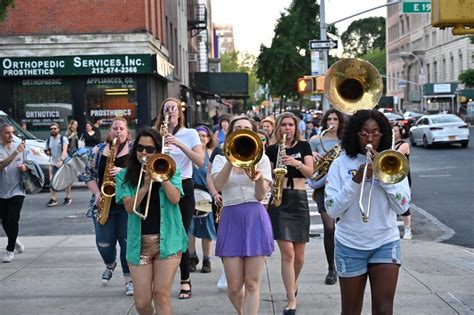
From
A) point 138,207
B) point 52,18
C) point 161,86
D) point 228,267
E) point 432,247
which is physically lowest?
point 432,247

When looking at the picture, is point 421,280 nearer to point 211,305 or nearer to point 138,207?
point 211,305

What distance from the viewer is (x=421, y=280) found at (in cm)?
696

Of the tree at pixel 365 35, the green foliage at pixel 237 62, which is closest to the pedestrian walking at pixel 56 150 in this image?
the green foliage at pixel 237 62

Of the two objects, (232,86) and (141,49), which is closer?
(141,49)

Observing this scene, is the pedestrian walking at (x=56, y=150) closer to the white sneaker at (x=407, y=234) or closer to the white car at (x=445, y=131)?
the white sneaker at (x=407, y=234)

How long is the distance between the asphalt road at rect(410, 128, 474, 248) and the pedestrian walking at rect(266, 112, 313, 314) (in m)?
4.26

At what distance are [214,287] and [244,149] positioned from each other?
244 centimetres

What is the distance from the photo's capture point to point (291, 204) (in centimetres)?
596

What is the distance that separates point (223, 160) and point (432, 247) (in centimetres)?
451

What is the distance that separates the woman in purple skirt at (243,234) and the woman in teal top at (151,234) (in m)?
0.38

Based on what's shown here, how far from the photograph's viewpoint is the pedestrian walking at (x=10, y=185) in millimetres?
8109

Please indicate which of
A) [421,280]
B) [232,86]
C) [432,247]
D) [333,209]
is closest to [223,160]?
[333,209]

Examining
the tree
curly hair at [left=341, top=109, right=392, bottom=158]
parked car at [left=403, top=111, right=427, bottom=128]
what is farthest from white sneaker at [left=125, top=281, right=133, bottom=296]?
the tree

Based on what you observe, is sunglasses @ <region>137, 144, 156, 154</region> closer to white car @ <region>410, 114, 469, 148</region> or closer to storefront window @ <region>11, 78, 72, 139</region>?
storefront window @ <region>11, 78, 72, 139</region>
